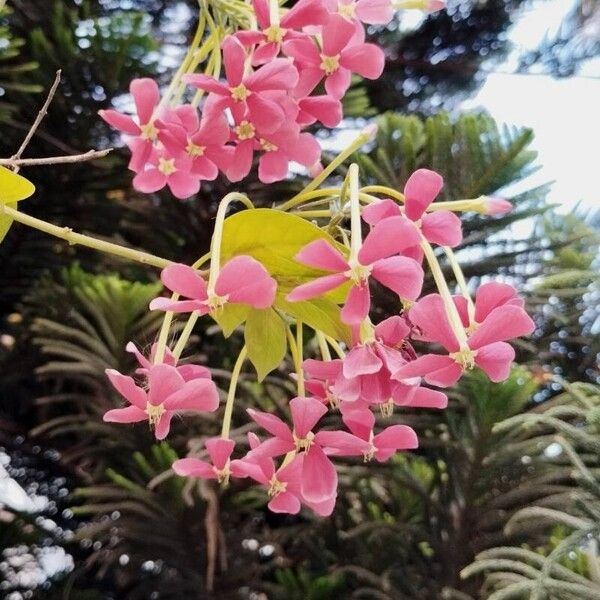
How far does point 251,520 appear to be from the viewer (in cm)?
43

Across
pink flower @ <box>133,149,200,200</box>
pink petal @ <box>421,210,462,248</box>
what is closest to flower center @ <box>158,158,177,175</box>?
pink flower @ <box>133,149,200,200</box>

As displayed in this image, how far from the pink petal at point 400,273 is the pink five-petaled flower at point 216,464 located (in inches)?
2.5

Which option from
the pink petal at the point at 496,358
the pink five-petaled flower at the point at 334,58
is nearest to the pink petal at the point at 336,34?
the pink five-petaled flower at the point at 334,58

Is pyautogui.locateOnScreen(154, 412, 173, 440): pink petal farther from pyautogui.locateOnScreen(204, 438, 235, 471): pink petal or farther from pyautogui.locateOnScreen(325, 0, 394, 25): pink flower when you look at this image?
pyautogui.locateOnScreen(325, 0, 394, 25): pink flower

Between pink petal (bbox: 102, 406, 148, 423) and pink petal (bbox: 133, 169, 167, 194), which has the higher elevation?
pink petal (bbox: 133, 169, 167, 194)

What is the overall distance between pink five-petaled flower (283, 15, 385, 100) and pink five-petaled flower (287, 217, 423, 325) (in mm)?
83

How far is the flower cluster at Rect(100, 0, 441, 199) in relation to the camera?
0.19m

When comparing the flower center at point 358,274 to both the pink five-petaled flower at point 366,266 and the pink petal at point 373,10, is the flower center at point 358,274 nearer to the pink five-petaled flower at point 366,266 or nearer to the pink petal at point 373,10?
the pink five-petaled flower at point 366,266

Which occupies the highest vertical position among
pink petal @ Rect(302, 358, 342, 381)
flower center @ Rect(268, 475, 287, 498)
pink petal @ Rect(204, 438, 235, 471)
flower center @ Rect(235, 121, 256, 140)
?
flower center @ Rect(235, 121, 256, 140)

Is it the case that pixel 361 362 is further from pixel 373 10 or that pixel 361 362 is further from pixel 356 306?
pixel 373 10

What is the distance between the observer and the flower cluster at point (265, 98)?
0.62 ft

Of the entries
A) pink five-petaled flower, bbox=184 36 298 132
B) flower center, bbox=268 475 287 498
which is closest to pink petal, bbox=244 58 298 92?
pink five-petaled flower, bbox=184 36 298 132

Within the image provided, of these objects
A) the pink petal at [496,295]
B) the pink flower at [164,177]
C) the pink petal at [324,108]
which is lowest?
the pink flower at [164,177]

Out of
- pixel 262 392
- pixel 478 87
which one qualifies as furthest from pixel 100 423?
pixel 478 87
